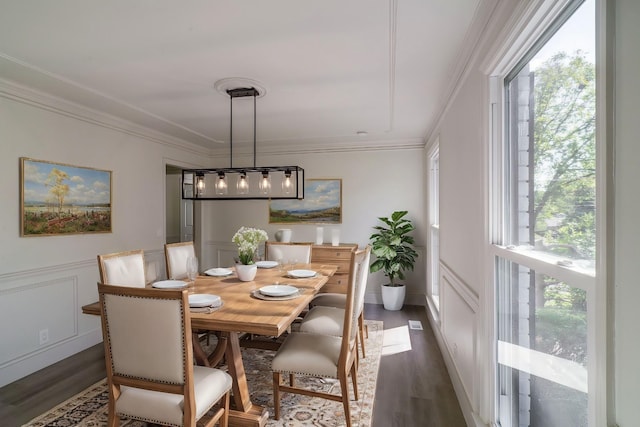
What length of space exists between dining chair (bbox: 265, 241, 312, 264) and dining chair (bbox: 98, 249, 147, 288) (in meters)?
1.38

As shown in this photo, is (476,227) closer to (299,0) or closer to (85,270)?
(299,0)

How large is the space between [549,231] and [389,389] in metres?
1.85

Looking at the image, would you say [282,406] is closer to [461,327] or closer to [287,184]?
[461,327]

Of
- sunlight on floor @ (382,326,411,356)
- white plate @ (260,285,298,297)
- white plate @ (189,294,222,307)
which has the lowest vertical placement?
sunlight on floor @ (382,326,411,356)

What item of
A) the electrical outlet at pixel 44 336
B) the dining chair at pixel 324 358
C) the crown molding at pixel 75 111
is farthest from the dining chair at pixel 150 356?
the crown molding at pixel 75 111

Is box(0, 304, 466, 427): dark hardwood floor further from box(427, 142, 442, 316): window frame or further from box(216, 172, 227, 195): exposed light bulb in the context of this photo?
box(216, 172, 227, 195): exposed light bulb

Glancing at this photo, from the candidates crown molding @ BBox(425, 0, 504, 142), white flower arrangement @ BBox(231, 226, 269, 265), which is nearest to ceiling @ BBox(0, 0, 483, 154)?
crown molding @ BBox(425, 0, 504, 142)

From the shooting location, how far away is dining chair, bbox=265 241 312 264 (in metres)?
3.62

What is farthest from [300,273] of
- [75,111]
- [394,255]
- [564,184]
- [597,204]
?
[75,111]

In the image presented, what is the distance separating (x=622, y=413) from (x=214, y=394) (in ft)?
5.23

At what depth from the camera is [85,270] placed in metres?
3.27

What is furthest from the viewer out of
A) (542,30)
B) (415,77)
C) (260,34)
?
(415,77)

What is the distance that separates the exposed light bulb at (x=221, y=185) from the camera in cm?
297

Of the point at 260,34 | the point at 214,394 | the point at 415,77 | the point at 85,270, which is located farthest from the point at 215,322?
the point at 85,270
